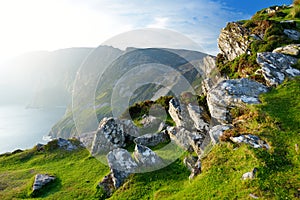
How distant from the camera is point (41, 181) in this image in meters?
26.4

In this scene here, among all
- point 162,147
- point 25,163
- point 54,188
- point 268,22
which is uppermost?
point 268,22

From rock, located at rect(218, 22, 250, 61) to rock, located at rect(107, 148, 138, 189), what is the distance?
1200 inches

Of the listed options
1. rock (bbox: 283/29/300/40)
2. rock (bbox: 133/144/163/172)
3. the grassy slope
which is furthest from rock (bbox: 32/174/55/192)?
rock (bbox: 283/29/300/40)

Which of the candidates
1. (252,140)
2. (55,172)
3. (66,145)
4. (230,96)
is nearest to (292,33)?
(230,96)

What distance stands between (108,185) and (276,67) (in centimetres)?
2272

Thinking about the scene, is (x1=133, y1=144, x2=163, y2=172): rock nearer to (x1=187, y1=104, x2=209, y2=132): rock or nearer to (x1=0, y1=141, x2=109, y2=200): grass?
(x1=0, y1=141, x2=109, y2=200): grass

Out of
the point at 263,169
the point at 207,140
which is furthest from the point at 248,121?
the point at 263,169

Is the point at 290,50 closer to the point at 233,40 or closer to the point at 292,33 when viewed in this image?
the point at 292,33

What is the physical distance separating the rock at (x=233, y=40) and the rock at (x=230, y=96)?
60.9 feet

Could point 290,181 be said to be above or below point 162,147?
above

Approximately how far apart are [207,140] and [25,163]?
2619 centimetres

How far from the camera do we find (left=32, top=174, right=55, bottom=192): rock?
25591 mm

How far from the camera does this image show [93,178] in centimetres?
2617

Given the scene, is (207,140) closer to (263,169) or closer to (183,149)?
(183,149)
